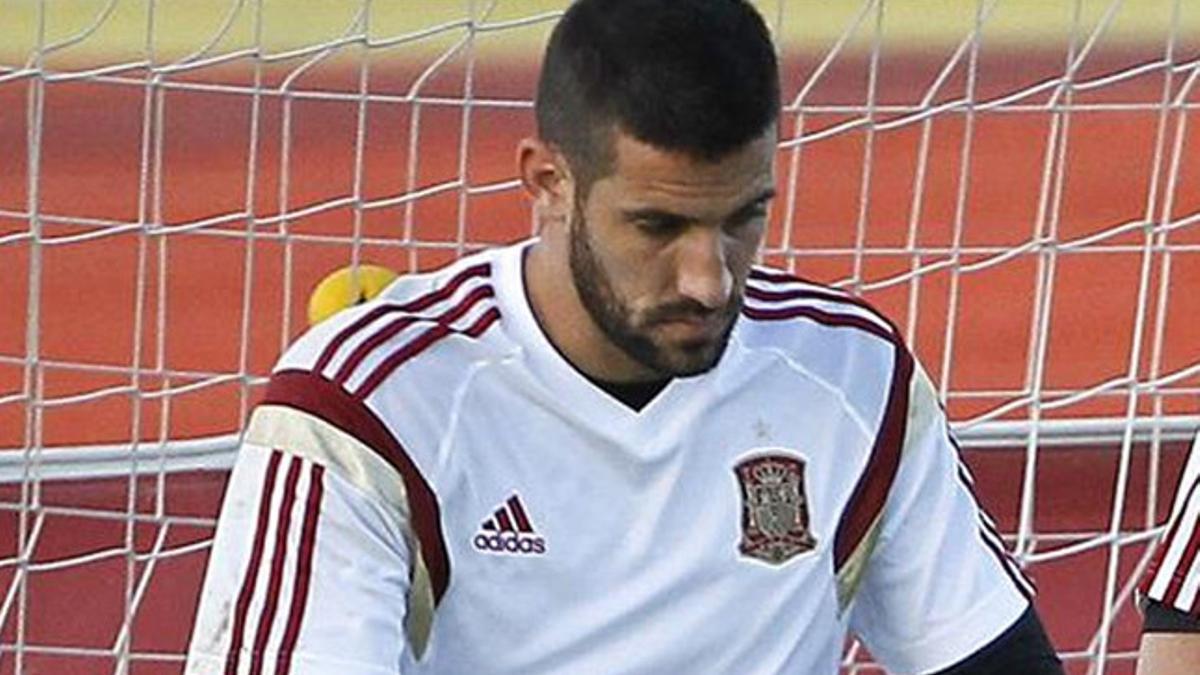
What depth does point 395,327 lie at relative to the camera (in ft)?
5.87

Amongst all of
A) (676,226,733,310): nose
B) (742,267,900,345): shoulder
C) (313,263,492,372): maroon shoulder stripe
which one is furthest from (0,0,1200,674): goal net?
(676,226,733,310): nose

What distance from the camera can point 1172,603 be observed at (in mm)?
1868

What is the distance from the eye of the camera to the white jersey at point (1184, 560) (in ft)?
6.08

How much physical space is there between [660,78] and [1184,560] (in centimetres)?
49

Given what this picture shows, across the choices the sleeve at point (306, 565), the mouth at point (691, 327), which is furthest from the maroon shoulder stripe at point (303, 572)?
the mouth at point (691, 327)

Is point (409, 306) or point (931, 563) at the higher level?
point (409, 306)

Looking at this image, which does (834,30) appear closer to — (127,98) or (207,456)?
(207,456)

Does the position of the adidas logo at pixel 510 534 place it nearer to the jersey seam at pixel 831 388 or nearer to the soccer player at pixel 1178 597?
the jersey seam at pixel 831 388

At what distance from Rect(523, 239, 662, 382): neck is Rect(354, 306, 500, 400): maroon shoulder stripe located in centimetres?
3

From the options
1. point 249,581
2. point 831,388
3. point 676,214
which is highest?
point 676,214

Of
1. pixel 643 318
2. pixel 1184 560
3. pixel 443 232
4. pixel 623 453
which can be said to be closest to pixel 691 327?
pixel 643 318

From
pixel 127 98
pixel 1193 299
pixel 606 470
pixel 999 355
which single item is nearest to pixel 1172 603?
pixel 606 470

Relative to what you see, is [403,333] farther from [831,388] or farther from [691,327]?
[831,388]

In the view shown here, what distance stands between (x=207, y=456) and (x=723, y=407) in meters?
1.68
